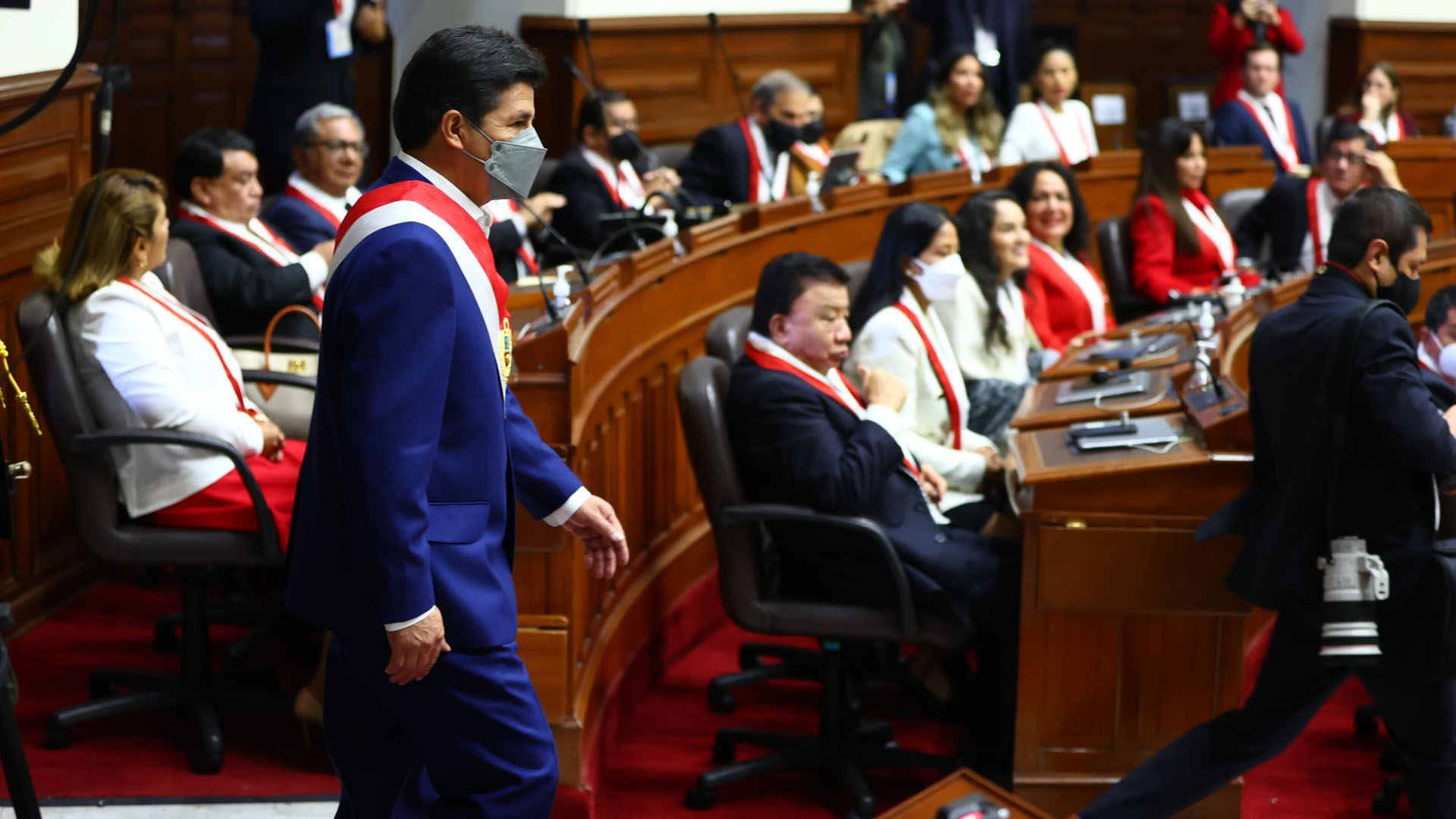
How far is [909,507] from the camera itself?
3768 mm

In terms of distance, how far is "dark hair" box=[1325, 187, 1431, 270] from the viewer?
3.09m

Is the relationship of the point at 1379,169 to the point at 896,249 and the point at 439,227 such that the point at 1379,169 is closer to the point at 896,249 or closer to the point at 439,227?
the point at 896,249

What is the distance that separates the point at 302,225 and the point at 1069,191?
7.82 ft

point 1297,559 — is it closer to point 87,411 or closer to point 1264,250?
point 87,411

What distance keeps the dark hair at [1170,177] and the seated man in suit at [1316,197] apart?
14.3 inches

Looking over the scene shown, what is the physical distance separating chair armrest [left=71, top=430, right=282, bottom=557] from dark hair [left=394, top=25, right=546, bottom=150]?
147 centimetres

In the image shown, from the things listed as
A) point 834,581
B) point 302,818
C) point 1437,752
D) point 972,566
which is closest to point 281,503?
point 302,818

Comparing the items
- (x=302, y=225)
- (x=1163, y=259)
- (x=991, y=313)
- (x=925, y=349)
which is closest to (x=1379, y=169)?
(x=1163, y=259)

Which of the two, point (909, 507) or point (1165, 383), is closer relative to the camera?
point (909, 507)

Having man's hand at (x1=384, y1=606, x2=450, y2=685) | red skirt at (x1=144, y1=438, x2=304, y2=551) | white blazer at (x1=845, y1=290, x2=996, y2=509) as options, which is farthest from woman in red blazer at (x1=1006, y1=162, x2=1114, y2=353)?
man's hand at (x1=384, y1=606, x2=450, y2=685)

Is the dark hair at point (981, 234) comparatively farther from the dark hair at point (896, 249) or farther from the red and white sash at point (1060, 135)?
the red and white sash at point (1060, 135)

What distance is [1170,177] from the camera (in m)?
6.42

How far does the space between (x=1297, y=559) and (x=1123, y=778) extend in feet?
1.76

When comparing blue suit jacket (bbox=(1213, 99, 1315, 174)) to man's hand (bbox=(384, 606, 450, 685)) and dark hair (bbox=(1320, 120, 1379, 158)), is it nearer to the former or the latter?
dark hair (bbox=(1320, 120, 1379, 158))
